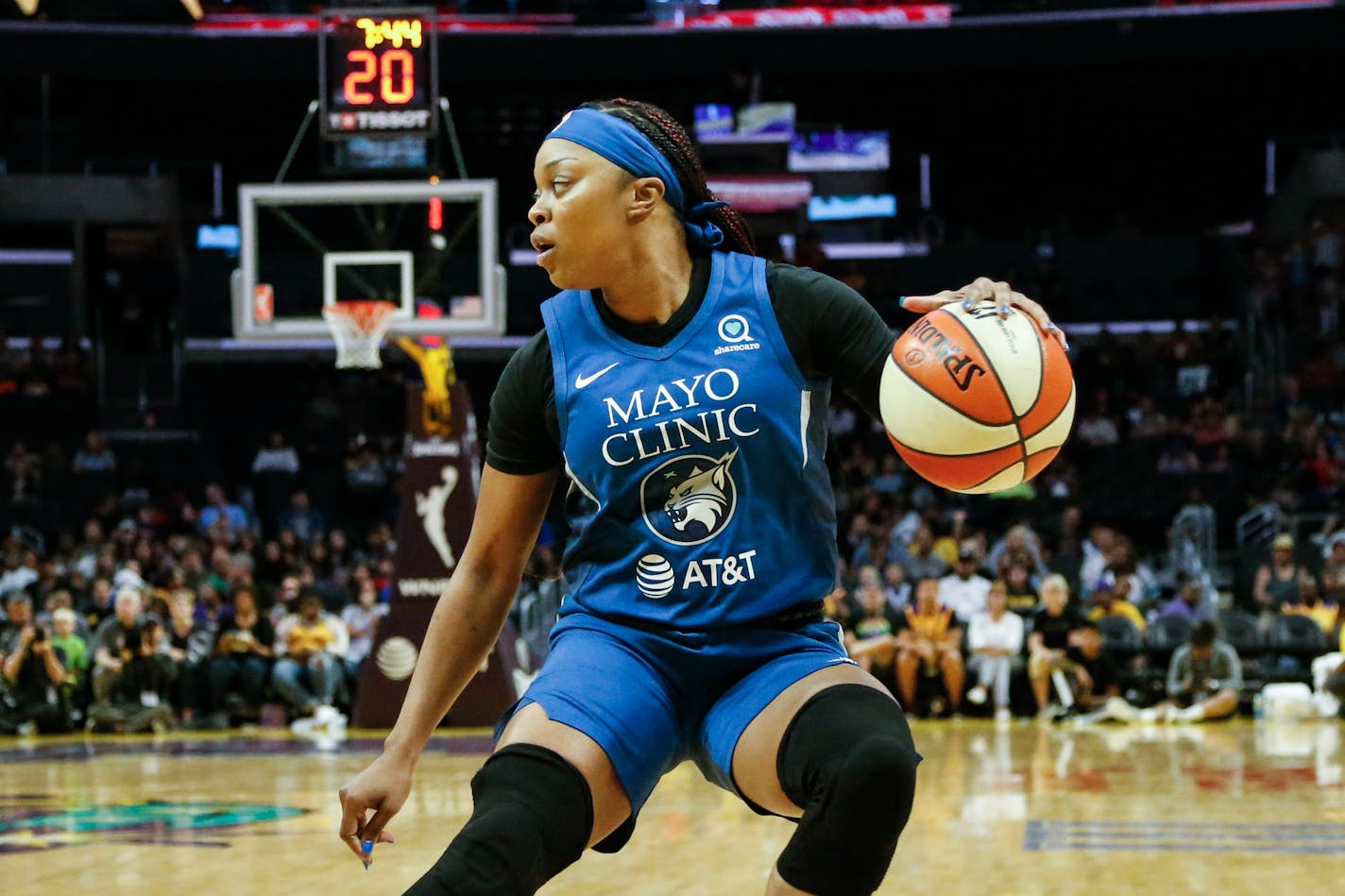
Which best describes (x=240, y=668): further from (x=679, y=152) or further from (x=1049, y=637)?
(x=679, y=152)

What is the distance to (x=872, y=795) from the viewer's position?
278 centimetres

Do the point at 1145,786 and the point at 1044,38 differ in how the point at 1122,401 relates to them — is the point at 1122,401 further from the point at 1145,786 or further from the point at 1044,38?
the point at 1145,786

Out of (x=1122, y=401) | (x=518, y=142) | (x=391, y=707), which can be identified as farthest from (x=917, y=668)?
(x=518, y=142)

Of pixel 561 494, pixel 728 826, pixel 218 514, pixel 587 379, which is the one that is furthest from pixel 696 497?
pixel 218 514

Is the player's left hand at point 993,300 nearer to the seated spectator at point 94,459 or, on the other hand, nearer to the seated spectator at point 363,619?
the seated spectator at point 363,619

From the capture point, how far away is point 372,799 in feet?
9.94

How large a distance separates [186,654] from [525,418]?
13285 mm

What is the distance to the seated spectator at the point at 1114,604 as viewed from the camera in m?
15.3

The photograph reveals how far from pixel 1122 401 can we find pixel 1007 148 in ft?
23.2

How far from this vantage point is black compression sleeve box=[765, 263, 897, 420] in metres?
3.24

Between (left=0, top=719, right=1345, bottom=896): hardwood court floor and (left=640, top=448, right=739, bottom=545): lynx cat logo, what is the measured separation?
295 centimetres

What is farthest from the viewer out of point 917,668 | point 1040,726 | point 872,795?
point 917,668

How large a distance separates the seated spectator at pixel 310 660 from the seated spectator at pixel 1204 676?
6818mm

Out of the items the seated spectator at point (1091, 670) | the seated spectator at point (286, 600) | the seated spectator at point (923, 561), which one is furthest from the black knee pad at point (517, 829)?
the seated spectator at point (923, 561)
